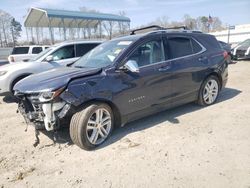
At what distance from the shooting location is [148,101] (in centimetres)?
455

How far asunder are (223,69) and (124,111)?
3.18 m

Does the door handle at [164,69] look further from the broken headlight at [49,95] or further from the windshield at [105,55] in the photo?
the broken headlight at [49,95]

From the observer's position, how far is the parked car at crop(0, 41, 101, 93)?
23.2ft

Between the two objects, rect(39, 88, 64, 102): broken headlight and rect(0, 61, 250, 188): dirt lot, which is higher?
rect(39, 88, 64, 102): broken headlight

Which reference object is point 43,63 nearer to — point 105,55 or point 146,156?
point 105,55

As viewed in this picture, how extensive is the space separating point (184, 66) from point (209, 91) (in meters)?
1.18

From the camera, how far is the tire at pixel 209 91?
567 centimetres

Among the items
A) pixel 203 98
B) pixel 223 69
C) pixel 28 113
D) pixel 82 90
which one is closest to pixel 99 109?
pixel 82 90

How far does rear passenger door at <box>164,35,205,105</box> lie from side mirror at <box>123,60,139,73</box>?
107 cm

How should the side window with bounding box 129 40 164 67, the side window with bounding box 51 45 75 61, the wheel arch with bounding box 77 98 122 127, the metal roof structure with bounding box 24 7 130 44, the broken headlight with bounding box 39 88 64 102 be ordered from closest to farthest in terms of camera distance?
the broken headlight with bounding box 39 88 64 102
the wheel arch with bounding box 77 98 122 127
the side window with bounding box 129 40 164 67
the side window with bounding box 51 45 75 61
the metal roof structure with bounding box 24 7 130 44

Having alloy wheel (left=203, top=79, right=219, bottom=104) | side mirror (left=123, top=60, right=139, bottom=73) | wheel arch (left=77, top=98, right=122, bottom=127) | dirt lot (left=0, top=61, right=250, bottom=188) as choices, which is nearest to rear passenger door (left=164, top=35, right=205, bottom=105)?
alloy wheel (left=203, top=79, right=219, bottom=104)

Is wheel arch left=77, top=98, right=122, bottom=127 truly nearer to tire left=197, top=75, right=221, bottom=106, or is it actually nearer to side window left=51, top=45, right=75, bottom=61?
tire left=197, top=75, right=221, bottom=106

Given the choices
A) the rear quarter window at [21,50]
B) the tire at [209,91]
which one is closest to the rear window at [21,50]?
the rear quarter window at [21,50]

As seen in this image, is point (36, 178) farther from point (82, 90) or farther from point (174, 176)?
point (174, 176)
